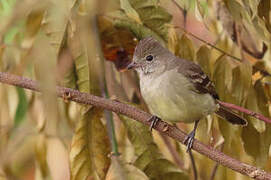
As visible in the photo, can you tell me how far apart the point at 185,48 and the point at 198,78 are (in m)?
0.39

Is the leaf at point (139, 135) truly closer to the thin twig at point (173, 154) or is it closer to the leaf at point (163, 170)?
the leaf at point (163, 170)

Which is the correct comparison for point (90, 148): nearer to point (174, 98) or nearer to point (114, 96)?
point (114, 96)

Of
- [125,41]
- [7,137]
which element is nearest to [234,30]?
[125,41]

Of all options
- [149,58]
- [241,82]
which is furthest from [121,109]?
[149,58]

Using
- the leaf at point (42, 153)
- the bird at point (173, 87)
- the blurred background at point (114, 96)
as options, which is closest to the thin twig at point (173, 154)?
the blurred background at point (114, 96)

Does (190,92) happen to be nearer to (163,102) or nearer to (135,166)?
(163,102)

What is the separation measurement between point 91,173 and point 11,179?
26.2 inches

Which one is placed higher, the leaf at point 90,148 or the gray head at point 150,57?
the gray head at point 150,57

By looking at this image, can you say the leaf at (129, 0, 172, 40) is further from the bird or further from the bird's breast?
the bird's breast

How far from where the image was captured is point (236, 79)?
2734 millimetres

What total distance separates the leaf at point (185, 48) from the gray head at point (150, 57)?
0.31 meters

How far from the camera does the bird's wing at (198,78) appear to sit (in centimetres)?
320

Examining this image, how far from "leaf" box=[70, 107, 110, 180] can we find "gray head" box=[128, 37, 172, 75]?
0.51 meters

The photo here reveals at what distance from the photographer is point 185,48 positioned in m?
2.88
